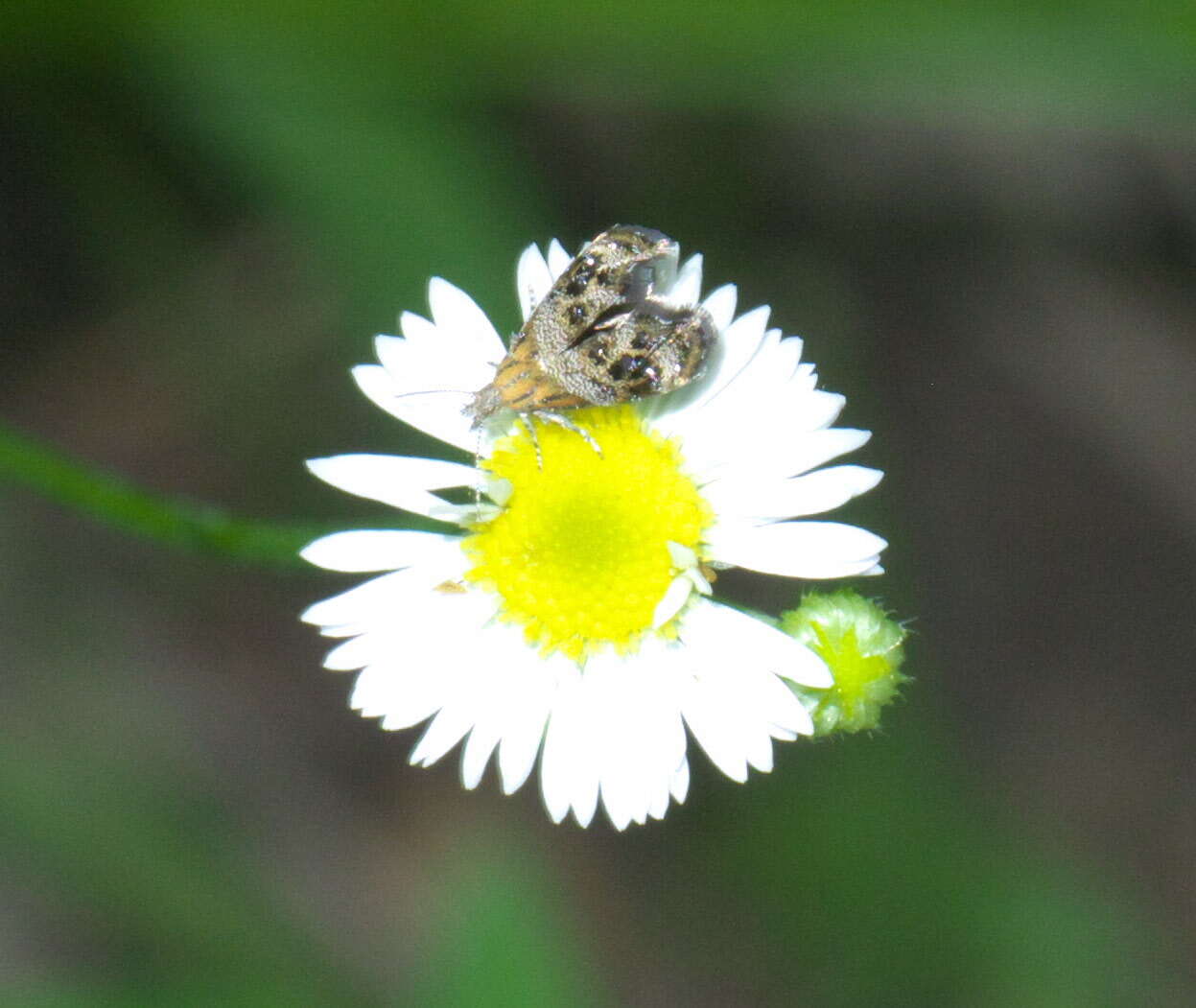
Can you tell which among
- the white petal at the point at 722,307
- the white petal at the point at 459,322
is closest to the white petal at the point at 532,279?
the white petal at the point at 459,322

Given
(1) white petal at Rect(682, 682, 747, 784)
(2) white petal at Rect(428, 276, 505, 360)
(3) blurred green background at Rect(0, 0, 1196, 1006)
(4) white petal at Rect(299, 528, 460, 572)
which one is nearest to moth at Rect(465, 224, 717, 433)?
(2) white petal at Rect(428, 276, 505, 360)

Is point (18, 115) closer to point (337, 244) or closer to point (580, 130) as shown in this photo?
point (337, 244)

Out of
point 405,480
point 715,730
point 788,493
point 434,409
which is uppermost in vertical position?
point 788,493

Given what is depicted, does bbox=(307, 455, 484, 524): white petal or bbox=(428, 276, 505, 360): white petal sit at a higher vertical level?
bbox=(428, 276, 505, 360): white petal

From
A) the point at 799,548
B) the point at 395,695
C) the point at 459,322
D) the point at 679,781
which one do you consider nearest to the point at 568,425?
the point at 459,322

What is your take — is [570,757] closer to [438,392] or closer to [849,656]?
[849,656]

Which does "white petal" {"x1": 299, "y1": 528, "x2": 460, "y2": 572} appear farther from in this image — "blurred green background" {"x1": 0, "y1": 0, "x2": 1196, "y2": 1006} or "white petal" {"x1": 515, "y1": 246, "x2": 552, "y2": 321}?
"blurred green background" {"x1": 0, "y1": 0, "x2": 1196, "y2": 1006}

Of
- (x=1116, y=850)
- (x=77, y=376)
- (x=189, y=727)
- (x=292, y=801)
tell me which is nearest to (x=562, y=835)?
(x=292, y=801)
